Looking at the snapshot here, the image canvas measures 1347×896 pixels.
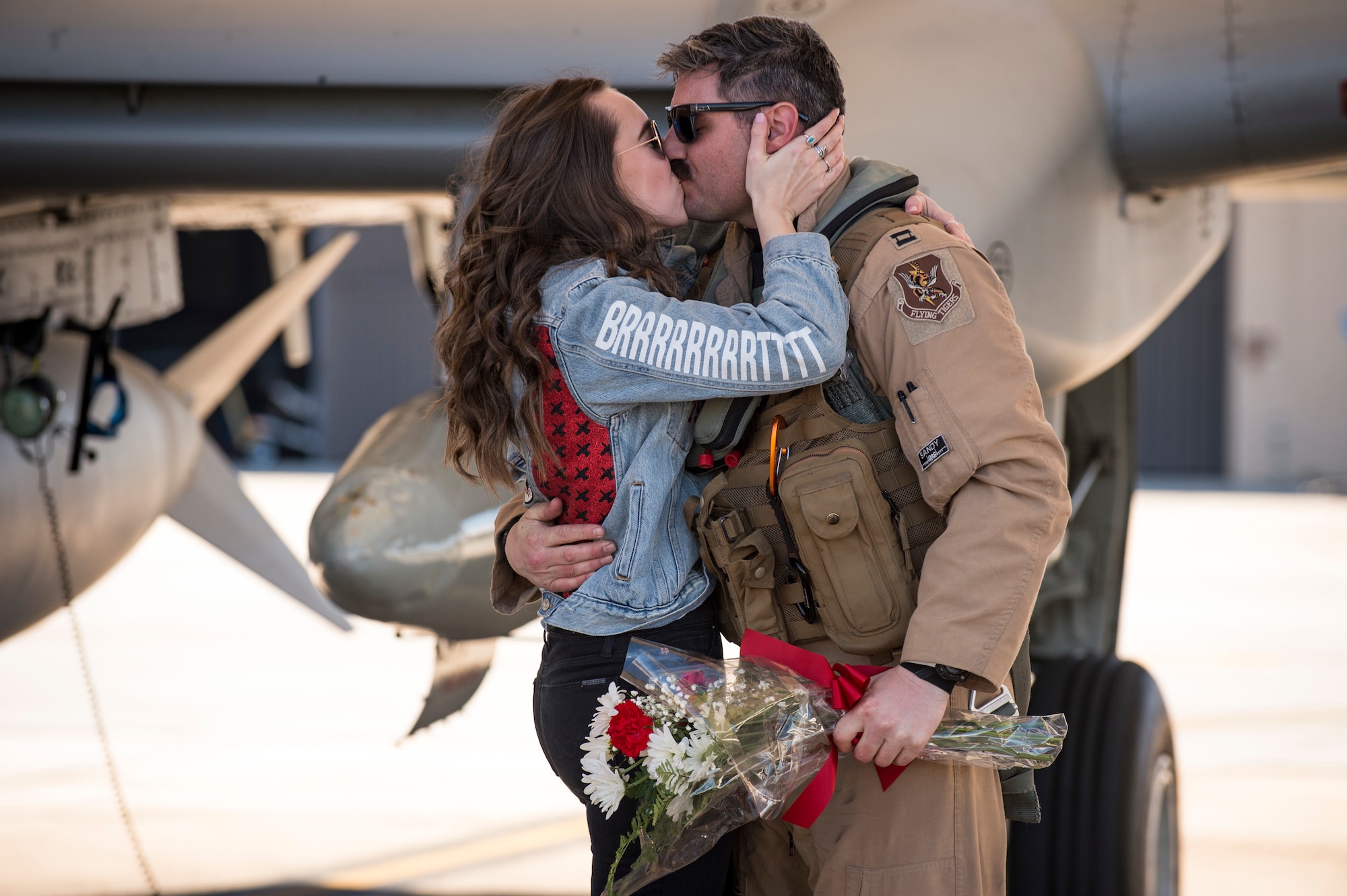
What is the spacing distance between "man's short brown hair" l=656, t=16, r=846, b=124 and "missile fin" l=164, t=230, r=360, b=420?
125 inches

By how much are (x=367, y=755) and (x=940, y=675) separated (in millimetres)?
5494

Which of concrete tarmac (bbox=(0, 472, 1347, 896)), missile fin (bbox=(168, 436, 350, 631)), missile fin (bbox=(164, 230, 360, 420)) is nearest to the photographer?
missile fin (bbox=(168, 436, 350, 631))

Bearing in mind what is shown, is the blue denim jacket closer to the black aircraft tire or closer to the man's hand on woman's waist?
the man's hand on woman's waist

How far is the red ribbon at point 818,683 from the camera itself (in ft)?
5.86

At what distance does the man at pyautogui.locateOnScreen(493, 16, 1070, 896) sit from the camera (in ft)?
5.55

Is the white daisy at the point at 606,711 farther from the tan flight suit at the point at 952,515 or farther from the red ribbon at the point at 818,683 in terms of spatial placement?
the tan flight suit at the point at 952,515

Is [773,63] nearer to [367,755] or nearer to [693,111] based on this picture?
[693,111]

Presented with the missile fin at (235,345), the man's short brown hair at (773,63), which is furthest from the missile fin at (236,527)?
the man's short brown hair at (773,63)

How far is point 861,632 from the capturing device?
71.2 inches

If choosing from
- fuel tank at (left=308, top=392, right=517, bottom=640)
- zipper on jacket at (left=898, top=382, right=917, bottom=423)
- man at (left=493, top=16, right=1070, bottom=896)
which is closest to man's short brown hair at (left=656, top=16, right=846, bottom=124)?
man at (left=493, top=16, right=1070, bottom=896)

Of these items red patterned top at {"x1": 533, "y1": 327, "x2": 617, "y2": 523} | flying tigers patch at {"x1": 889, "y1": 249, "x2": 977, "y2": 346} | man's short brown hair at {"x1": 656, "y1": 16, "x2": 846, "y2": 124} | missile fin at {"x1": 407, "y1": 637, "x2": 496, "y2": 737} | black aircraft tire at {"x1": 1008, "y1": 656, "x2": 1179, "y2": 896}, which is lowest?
black aircraft tire at {"x1": 1008, "y1": 656, "x2": 1179, "y2": 896}

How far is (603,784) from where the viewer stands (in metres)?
1.72

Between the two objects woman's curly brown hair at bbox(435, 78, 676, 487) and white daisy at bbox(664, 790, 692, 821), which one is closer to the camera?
white daisy at bbox(664, 790, 692, 821)

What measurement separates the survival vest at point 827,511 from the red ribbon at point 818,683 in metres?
0.04
